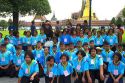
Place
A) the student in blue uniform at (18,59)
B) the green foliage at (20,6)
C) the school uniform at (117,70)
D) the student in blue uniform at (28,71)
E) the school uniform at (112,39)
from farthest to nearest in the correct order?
1. the green foliage at (20,6)
2. the school uniform at (112,39)
3. the student in blue uniform at (18,59)
4. the school uniform at (117,70)
5. the student in blue uniform at (28,71)

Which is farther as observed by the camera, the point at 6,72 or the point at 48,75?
the point at 6,72

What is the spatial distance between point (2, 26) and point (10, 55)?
5360cm

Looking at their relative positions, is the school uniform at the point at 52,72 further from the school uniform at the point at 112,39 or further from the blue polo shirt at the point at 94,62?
the school uniform at the point at 112,39

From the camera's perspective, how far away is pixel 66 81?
9586 mm

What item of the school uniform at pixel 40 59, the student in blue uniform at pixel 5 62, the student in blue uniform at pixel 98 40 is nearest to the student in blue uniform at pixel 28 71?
the school uniform at pixel 40 59

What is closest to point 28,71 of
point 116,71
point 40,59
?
point 116,71

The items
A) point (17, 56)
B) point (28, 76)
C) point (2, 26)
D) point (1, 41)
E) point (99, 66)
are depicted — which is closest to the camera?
point (28, 76)

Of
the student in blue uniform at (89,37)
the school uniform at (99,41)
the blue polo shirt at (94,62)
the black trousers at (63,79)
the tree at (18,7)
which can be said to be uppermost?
the tree at (18,7)

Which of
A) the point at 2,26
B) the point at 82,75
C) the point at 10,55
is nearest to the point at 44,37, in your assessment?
the point at 10,55

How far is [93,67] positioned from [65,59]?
3.29 ft

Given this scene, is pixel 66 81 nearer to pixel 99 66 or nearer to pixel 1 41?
pixel 99 66

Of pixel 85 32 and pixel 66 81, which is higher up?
pixel 85 32

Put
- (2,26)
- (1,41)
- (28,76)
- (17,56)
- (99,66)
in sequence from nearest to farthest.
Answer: (28,76), (99,66), (17,56), (1,41), (2,26)

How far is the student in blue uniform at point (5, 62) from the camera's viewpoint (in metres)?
13.0
